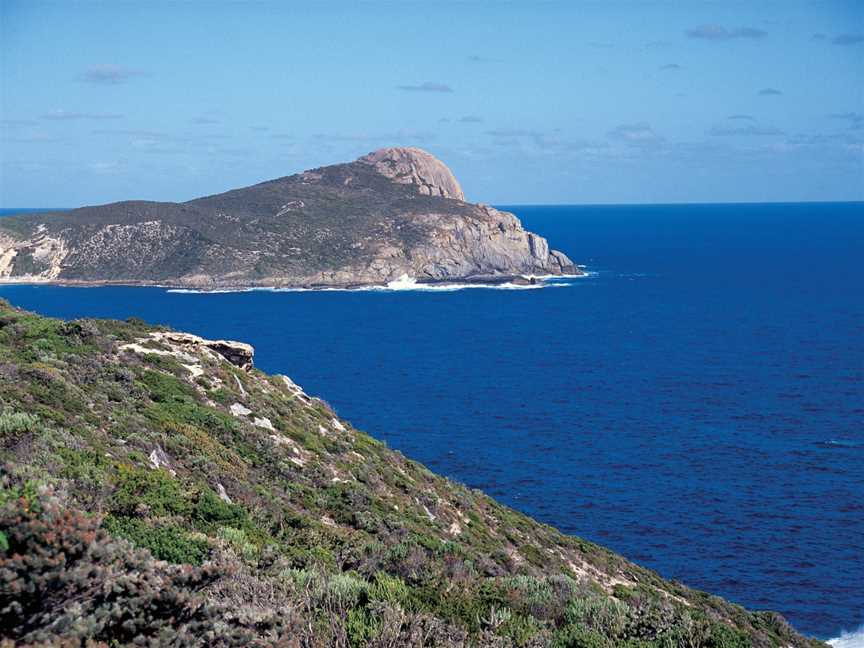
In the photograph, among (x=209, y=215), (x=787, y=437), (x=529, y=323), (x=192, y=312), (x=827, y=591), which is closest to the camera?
(x=827, y=591)

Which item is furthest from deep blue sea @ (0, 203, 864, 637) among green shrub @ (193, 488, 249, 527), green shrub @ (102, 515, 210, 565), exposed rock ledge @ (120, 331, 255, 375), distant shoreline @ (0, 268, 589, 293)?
green shrub @ (102, 515, 210, 565)

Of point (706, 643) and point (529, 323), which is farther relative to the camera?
point (529, 323)

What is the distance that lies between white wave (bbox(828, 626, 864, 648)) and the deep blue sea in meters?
0.60

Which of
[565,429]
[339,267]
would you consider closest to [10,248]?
[339,267]

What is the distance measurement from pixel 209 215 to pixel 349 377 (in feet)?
395

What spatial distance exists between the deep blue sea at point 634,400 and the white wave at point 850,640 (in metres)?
0.60

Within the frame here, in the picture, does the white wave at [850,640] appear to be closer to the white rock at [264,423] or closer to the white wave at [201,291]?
the white rock at [264,423]

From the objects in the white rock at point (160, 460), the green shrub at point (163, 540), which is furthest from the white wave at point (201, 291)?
the green shrub at point (163, 540)

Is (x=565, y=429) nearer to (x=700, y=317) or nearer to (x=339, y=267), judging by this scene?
(x=700, y=317)

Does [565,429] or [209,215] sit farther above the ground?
[209,215]

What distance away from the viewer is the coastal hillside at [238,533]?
8.72 meters

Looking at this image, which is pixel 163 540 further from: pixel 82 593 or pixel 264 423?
pixel 264 423

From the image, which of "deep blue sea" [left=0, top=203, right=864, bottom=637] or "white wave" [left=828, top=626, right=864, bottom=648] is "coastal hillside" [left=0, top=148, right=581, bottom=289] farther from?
"white wave" [left=828, top=626, right=864, bottom=648]

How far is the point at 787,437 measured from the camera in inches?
2367
